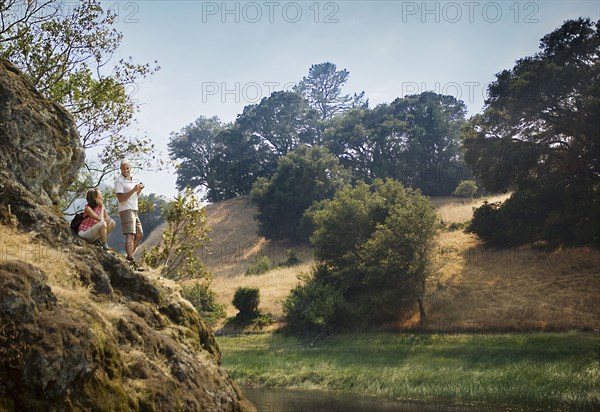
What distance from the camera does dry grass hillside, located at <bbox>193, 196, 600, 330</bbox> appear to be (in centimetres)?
3669

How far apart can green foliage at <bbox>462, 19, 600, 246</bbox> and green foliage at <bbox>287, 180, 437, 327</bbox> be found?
24.9 feet

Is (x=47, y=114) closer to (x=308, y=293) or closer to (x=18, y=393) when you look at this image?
(x=18, y=393)

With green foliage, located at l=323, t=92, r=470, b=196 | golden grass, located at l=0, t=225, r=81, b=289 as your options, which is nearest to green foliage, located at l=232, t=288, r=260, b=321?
golden grass, located at l=0, t=225, r=81, b=289

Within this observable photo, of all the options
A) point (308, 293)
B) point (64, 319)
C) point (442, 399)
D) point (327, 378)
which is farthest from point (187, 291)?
point (64, 319)

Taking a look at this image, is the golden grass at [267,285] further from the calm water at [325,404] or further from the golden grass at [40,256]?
the golden grass at [40,256]

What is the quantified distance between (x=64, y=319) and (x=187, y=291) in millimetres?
38800

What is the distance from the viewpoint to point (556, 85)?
43250mm

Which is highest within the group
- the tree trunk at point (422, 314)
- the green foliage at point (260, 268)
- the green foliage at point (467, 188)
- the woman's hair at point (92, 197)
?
the green foliage at point (467, 188)

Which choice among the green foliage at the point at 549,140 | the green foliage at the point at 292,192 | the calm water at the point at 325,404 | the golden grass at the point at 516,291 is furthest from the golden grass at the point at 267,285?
the green foliage at the point at 549,140

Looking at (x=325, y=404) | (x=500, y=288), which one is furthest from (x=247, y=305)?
(x=325, y=404)

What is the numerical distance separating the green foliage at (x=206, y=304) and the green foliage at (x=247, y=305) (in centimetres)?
163

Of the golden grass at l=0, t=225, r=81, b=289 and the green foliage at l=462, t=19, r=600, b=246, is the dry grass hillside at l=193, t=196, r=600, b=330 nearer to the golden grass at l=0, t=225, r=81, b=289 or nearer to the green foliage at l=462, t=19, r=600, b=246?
the green foliage at l=462, t=19, r=600, b=246

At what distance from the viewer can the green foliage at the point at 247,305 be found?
47438 millimetres

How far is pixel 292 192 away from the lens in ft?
265
